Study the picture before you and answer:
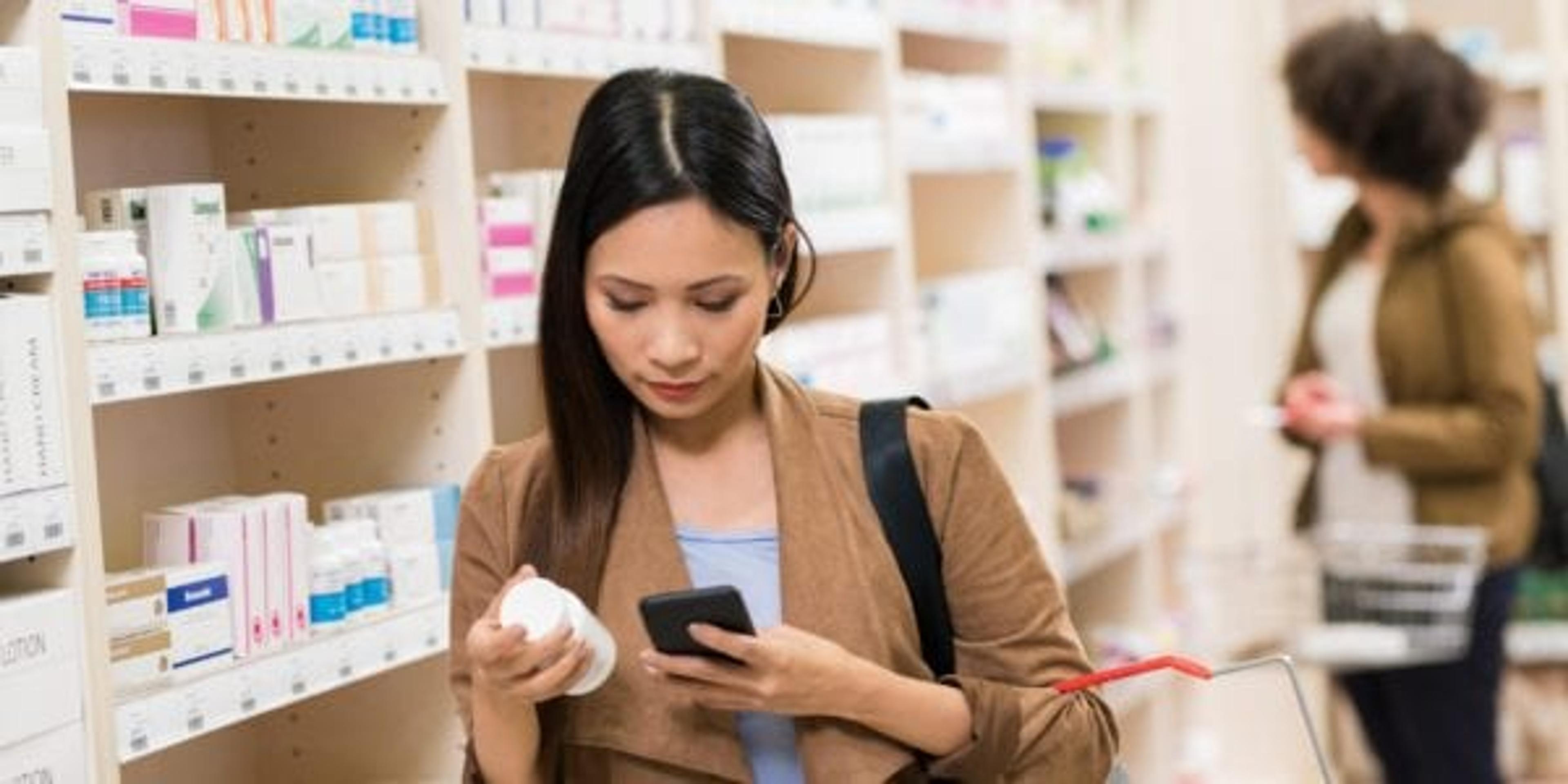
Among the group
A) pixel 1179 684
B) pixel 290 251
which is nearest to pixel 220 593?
pixel 290 251

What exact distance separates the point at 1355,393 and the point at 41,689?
11.1ft

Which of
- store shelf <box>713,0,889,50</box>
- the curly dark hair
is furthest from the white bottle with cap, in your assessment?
the curly dark hair

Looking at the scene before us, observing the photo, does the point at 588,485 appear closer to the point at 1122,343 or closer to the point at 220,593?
the point at 220,593

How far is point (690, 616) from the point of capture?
2207mm

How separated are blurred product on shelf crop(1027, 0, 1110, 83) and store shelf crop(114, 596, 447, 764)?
10.3ft

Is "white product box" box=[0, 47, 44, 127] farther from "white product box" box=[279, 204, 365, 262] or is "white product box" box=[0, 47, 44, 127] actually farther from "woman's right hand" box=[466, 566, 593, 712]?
"woman's right hand" box=[466, 566, 593, 712]

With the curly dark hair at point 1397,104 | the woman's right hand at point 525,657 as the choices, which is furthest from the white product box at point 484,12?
the curly dark hair at point 1397,104

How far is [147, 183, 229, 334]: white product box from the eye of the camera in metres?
2.96

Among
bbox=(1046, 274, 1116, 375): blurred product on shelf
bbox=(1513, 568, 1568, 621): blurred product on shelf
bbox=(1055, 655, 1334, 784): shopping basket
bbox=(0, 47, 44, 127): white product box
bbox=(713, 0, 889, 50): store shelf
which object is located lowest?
bbox=(1513, 568, 1568, 621): blurred product on shelf

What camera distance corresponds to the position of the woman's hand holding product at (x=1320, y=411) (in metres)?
5.05

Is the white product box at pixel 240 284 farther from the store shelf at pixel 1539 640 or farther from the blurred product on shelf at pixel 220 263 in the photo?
the store shelf at pixel 1539 640

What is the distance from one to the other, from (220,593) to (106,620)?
27cm

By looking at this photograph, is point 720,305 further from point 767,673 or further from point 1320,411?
point 1320,411

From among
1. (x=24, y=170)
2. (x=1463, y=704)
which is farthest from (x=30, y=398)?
(x=1463, y=704)
